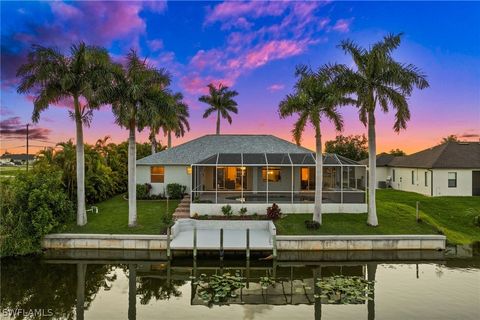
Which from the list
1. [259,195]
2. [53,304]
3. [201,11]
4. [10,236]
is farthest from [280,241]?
[201,11]

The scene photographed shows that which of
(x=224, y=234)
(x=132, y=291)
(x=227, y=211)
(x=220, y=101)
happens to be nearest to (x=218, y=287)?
(x=132, y=291)

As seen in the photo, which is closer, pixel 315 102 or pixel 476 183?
pixel 315 102

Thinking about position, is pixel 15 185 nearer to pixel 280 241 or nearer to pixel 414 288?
pixel 280 241

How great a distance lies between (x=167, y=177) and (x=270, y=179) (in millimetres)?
8158

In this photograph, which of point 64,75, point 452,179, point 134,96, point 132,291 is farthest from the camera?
point 452,179

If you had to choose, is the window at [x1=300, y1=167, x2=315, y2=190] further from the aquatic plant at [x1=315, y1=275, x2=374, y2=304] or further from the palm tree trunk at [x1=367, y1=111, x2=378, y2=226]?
the aquatic plant at [x1=315, y1=275, x2=374, y2=304]

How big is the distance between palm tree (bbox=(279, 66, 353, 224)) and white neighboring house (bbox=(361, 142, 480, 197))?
14.9 m

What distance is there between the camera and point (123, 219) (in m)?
18.5

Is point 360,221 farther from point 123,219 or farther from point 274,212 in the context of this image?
point 123,219

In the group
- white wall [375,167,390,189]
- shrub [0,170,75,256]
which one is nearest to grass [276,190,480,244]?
shrub [0,170,75,256]

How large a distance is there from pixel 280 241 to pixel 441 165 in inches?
759

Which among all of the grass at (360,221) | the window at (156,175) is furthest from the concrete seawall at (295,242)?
the window at (156,175)

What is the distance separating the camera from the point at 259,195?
20.0 meters

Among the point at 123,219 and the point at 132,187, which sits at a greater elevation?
the point at 132,187
